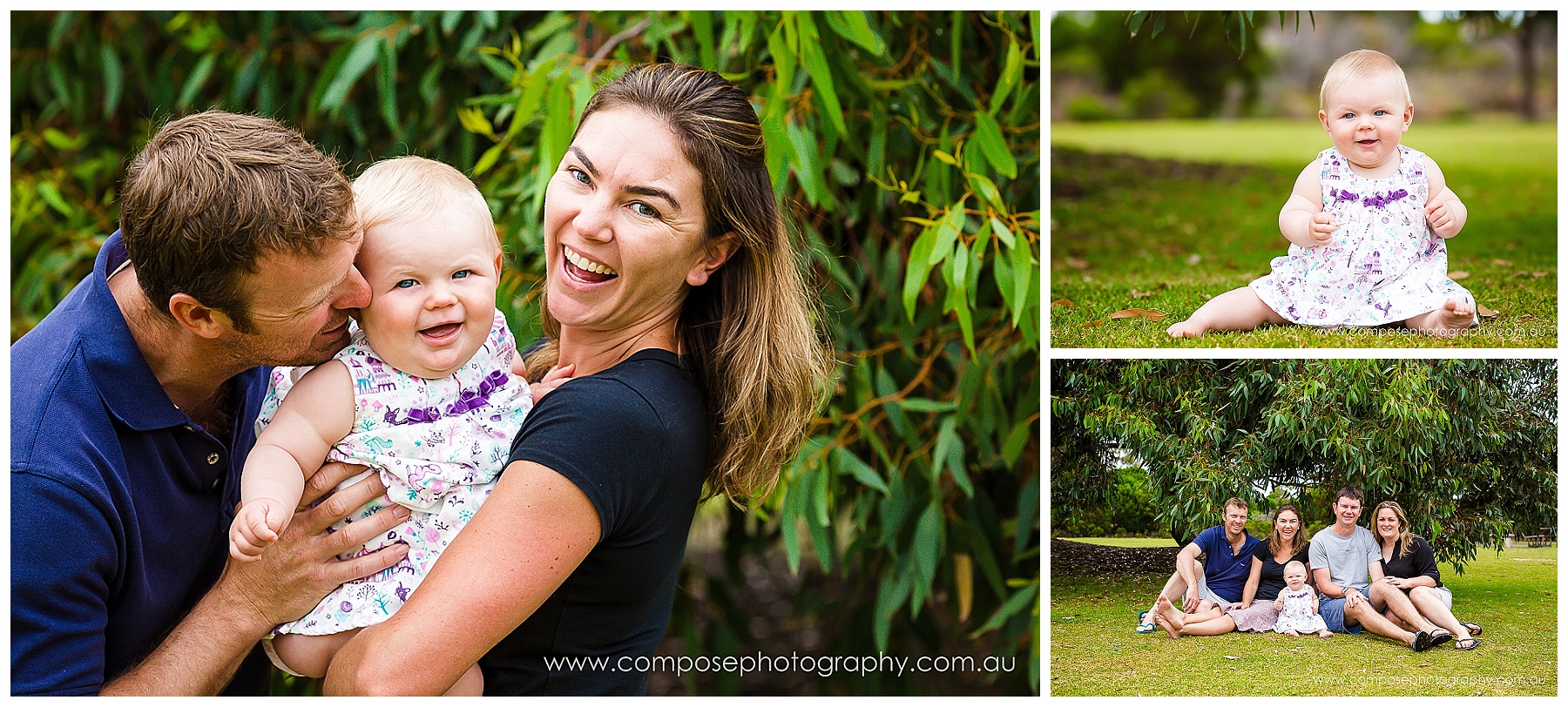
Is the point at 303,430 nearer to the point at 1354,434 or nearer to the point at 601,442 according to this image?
the point at 601,442

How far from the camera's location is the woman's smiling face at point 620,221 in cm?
130

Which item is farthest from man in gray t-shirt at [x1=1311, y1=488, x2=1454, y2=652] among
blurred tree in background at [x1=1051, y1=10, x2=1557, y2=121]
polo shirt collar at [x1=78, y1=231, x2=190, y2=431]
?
polo shirt collar at [x1=78, y1=231, x2=190, y2=431]

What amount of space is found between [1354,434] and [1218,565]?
26cm

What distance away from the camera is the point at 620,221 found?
4.30 ft

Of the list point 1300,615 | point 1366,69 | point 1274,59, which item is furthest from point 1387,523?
point 1274,59

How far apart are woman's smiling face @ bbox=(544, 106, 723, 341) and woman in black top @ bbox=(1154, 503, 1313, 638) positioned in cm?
89

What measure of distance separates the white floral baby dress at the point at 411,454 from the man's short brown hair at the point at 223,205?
0.64 feet

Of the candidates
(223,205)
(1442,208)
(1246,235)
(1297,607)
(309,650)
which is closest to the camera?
(223,205)

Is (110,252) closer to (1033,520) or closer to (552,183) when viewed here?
(552,183)

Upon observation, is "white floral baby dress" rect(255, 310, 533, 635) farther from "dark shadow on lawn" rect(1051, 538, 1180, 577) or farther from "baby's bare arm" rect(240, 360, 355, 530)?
"dark shadow on lawn" rect(1051, 538, 1180, 577)

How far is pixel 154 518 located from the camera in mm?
1291

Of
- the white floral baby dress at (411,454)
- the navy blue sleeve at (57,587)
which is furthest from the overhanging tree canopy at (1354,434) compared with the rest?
the navy blue sleeve at (57,587)

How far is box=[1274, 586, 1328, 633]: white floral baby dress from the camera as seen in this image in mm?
1581

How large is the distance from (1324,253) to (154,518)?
1.53 metres
